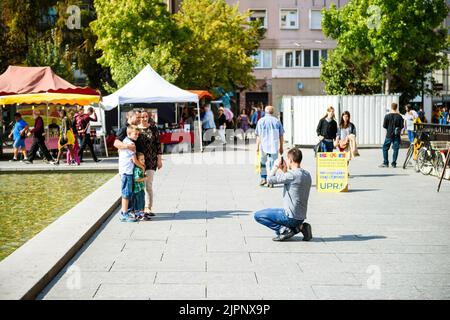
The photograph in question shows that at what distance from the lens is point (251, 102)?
6062 centimetres

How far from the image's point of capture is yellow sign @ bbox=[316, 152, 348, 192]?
48.9 ft

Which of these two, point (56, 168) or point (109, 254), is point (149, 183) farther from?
point (56, 168)

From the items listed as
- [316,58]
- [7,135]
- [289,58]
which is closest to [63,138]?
[7,135]

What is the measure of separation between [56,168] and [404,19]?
18900mm

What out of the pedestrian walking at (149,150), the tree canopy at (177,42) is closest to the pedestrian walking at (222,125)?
the tree canopy at (177,42)

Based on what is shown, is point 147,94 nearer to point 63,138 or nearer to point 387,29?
point 63,138

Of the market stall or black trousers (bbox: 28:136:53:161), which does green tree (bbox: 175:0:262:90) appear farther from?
black trousers (bbox: 28:136:53:161)

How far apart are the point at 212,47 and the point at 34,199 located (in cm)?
3171

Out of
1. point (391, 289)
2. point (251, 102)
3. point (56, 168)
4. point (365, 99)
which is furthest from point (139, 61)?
point (391, 289)

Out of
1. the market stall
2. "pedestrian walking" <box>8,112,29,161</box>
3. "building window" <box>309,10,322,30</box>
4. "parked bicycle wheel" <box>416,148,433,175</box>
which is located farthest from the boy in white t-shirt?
"building window" <box>309,10,322,30</box>

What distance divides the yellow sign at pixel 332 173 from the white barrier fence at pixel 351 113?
14.7m

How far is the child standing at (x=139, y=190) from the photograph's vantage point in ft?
36.2

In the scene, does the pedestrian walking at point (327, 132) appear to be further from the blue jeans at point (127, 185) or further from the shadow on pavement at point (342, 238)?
the shadow on pavement at point (342, 238)

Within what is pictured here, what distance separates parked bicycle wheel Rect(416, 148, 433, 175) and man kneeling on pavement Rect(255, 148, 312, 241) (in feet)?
32.6
